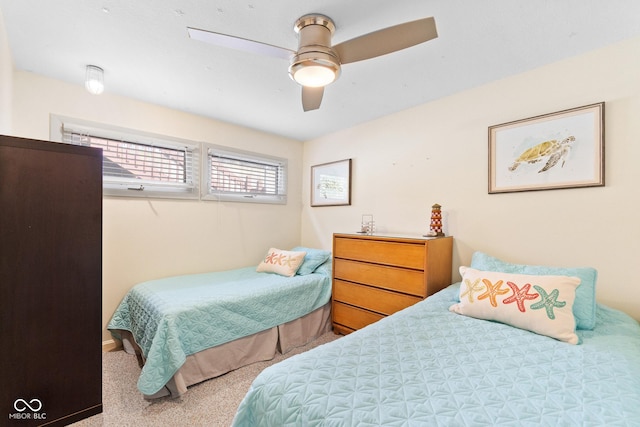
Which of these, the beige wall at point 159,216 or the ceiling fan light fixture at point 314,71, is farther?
the beige wall at point 159,216

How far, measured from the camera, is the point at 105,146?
2.38m

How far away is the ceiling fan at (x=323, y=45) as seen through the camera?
1227mm

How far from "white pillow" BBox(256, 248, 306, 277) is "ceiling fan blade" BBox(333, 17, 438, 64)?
6.37ft

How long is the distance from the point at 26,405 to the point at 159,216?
5.43 ft

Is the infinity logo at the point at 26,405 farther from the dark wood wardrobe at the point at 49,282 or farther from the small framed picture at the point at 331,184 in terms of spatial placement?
A: the small framed picture at the point at 331,184

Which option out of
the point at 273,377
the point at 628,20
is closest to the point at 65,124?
the point at 273,377

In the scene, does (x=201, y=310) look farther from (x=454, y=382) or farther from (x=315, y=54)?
(x=315, y=54)

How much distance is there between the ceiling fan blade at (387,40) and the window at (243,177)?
2012mm

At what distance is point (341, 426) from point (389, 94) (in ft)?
7.57

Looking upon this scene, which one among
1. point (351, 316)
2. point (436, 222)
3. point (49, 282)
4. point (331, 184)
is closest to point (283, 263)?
point (351, 316)

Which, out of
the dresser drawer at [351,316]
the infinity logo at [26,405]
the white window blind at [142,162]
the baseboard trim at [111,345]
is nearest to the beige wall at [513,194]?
the dresser drawer at [351,316]

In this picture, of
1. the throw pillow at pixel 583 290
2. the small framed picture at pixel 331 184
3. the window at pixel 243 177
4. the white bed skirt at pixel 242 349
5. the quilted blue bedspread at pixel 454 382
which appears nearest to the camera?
the quilted blue bedspread at pixel 454 382

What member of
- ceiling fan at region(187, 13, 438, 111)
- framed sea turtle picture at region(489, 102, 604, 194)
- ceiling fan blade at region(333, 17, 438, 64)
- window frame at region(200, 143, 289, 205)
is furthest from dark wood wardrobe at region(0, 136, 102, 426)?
framed sea turtle picture at region(489, 102, 604, 194)

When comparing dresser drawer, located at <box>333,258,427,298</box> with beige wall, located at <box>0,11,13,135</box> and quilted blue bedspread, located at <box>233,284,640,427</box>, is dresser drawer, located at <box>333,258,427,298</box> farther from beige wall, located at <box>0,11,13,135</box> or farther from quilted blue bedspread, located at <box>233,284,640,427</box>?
beige wall, located at <box>0,11,13,135</box>
